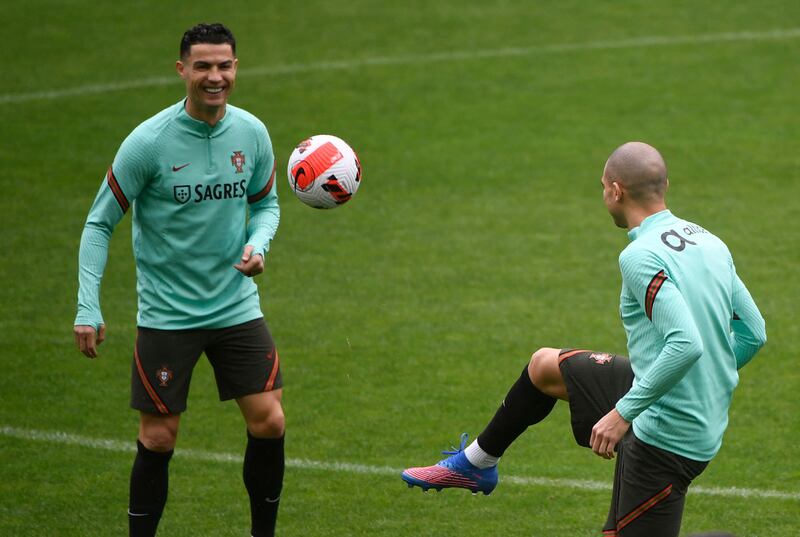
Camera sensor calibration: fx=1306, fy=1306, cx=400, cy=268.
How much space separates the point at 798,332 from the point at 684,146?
4.97m

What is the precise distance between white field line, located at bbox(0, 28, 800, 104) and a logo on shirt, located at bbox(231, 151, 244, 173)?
10850 millimetres

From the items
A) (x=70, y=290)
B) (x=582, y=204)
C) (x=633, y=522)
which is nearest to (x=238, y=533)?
(x=633, y=522)

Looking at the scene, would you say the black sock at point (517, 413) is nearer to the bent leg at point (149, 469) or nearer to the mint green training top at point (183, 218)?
the mint green training top at point (183, 218)

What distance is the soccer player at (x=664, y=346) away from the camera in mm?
4703

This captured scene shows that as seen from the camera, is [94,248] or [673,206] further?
[673,206]

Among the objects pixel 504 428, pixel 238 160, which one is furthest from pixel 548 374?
pixel 238 160

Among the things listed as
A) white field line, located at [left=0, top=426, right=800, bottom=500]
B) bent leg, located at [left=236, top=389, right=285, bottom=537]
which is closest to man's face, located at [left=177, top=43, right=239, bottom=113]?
bent leg, located at [left=236, top=389, right=285, bottom=537]

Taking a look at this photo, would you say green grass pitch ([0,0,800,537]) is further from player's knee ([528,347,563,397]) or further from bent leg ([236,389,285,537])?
player's knee ([528,347,563,397])

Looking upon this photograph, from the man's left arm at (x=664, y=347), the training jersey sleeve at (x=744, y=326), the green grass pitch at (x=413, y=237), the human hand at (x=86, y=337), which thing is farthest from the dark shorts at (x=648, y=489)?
the human hand at (x=86, y=337)

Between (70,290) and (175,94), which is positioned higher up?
(175,94)

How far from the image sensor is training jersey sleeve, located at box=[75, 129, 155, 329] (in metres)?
5.87

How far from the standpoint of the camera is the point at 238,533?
6.71 meters

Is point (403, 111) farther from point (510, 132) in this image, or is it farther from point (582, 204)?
point (582, 204)

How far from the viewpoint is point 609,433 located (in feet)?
15.5
